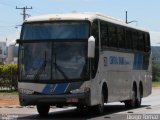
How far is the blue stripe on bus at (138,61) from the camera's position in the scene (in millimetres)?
26403

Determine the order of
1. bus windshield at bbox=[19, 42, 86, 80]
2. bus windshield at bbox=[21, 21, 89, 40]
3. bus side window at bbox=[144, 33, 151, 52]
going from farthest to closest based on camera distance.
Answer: bus side window at bbox=[144, 33, 151, 52], bus windshield at bbox=[21, 21, 89, 40], bus windshield at bbox=[19, 42, 86, 80]

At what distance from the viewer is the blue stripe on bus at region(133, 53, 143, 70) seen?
26403 millimetres

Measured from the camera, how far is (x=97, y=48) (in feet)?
65.9

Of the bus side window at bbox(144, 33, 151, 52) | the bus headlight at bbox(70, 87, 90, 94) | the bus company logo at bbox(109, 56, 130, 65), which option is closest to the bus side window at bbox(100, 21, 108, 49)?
the bus company logo at bbox(109, 56, 130, 65)

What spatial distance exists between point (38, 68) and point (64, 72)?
3.05 ft

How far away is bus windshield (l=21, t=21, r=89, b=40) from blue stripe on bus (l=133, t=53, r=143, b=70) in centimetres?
732

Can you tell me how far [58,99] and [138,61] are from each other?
9.04 m

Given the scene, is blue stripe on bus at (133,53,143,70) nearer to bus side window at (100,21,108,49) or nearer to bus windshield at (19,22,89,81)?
bus side window at (100,21,108,49)

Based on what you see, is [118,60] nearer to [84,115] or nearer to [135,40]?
[135,40]

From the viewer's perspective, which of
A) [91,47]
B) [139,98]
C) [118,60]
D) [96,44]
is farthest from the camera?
[139,98]

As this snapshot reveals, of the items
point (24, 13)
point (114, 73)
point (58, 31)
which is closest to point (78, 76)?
point (58, 31)

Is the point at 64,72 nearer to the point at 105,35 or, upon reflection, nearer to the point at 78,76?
the point at 78,76

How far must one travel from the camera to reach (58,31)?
19484 millimetres

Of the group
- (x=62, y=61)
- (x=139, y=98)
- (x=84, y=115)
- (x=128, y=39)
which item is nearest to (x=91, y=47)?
(x=62, y=61)
